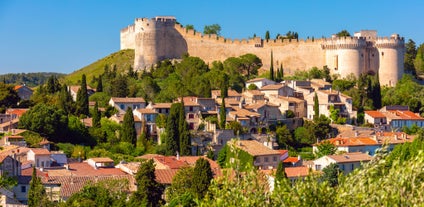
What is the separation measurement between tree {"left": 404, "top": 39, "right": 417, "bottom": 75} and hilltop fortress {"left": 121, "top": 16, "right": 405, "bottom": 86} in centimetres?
360

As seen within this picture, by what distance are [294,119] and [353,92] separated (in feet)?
23.4

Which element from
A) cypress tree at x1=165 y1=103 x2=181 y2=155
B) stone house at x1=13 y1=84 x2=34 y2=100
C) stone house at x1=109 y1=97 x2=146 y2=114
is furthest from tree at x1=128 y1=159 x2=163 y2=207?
stone house at x1=13 y1=84 x2=34 y2=100

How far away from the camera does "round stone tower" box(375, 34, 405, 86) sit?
68.2 metres

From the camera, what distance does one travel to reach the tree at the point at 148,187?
1335 inches

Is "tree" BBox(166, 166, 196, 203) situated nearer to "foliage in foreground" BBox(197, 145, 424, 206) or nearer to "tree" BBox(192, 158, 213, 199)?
"tree" BBox(192, 158, 213, 199)

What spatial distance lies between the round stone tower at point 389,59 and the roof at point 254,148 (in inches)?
947

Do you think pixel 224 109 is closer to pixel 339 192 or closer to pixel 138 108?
pixel 138 108

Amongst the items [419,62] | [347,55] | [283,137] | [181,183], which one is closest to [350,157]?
[283,137]

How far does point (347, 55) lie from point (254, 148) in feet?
78.3

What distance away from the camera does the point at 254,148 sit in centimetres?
4594

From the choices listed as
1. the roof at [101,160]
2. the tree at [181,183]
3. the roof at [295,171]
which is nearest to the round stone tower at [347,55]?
the roof at [295,171]

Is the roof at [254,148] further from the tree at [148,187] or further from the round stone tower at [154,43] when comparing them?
the round stone tower at [154,43]

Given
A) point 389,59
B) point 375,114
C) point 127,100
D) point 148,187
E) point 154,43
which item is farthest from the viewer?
point 154,43

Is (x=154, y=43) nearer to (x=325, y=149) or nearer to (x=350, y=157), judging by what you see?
(x=325, y=149)
